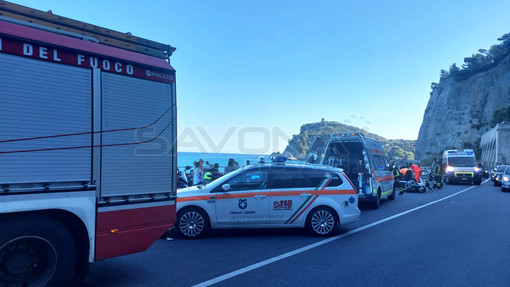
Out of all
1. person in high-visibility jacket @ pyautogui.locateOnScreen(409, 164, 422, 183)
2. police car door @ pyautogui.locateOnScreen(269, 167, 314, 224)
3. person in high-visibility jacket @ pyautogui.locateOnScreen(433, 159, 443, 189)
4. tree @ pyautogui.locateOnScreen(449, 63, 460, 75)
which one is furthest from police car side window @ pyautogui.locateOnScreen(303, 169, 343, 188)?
tree @ pyautogui.locateOnScreen(449, 63, 460, 75)

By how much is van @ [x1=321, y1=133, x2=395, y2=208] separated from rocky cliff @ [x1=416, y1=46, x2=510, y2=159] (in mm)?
67630

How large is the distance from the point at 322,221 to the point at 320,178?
3.14 ft

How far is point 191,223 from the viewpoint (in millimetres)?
7801

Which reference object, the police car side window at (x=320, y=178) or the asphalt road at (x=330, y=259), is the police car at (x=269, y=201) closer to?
the police car side window at (x=320, y=178)

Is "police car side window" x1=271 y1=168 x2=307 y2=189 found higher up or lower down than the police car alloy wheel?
higher up

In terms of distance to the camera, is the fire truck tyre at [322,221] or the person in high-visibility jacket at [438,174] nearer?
the fire truck tyre at [322,221]

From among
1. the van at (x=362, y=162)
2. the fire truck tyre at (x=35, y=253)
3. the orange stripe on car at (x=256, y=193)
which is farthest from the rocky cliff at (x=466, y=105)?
the fire truck tyre at (x=35, y=253)

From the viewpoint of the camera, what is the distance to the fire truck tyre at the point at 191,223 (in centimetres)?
777

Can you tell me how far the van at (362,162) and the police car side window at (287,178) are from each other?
16.0ft

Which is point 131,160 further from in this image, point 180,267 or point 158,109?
point 180,267

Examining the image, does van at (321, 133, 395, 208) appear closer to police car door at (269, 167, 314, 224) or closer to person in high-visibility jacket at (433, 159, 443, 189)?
police car door at (269, 167, 314, 224)

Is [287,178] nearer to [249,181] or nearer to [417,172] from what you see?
[249,181]

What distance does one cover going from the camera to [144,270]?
5582 mm

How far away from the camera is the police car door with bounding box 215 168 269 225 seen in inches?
310
